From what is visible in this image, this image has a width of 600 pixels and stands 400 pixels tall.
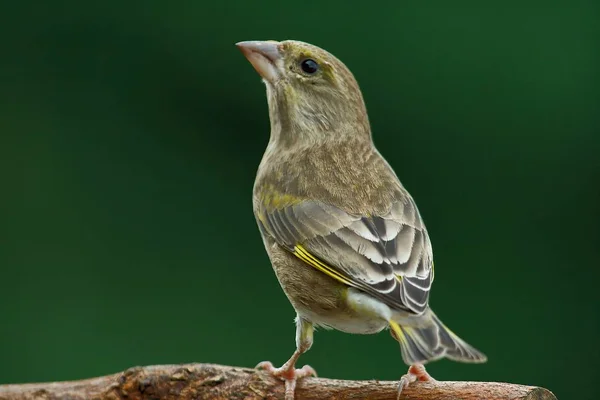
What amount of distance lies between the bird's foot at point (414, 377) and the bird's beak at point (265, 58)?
118cm

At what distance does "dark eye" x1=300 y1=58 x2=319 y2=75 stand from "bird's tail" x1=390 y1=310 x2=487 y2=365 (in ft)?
3.70

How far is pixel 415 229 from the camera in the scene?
3430 mm

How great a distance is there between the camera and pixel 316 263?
3.25 meters

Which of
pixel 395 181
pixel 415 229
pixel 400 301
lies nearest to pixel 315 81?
pixel 395 181

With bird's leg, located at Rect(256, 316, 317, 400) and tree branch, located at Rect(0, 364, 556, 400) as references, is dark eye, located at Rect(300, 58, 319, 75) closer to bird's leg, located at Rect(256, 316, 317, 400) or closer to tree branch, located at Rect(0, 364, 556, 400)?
bird's leg, located at Rect(256, 316, 317, 400)

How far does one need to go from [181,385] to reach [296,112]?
3.56 feet

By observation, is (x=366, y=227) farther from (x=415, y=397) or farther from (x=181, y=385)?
(x=181, y=385)

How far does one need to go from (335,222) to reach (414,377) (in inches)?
22.3

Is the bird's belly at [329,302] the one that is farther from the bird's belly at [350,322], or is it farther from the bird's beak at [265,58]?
the bird's beak at [265,58]

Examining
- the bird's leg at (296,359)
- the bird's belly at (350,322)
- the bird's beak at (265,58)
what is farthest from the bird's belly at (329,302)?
the bird's beak at (265,58)

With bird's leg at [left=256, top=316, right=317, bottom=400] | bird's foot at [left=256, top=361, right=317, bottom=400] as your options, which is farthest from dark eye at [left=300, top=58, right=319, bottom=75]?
bird's foot at [left=256, top=361, right=317, bottom=400]

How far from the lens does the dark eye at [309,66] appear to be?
3719 mm

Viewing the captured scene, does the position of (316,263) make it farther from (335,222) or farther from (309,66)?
(309,66)

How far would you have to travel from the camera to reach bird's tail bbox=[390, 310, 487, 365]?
9.07 feet
